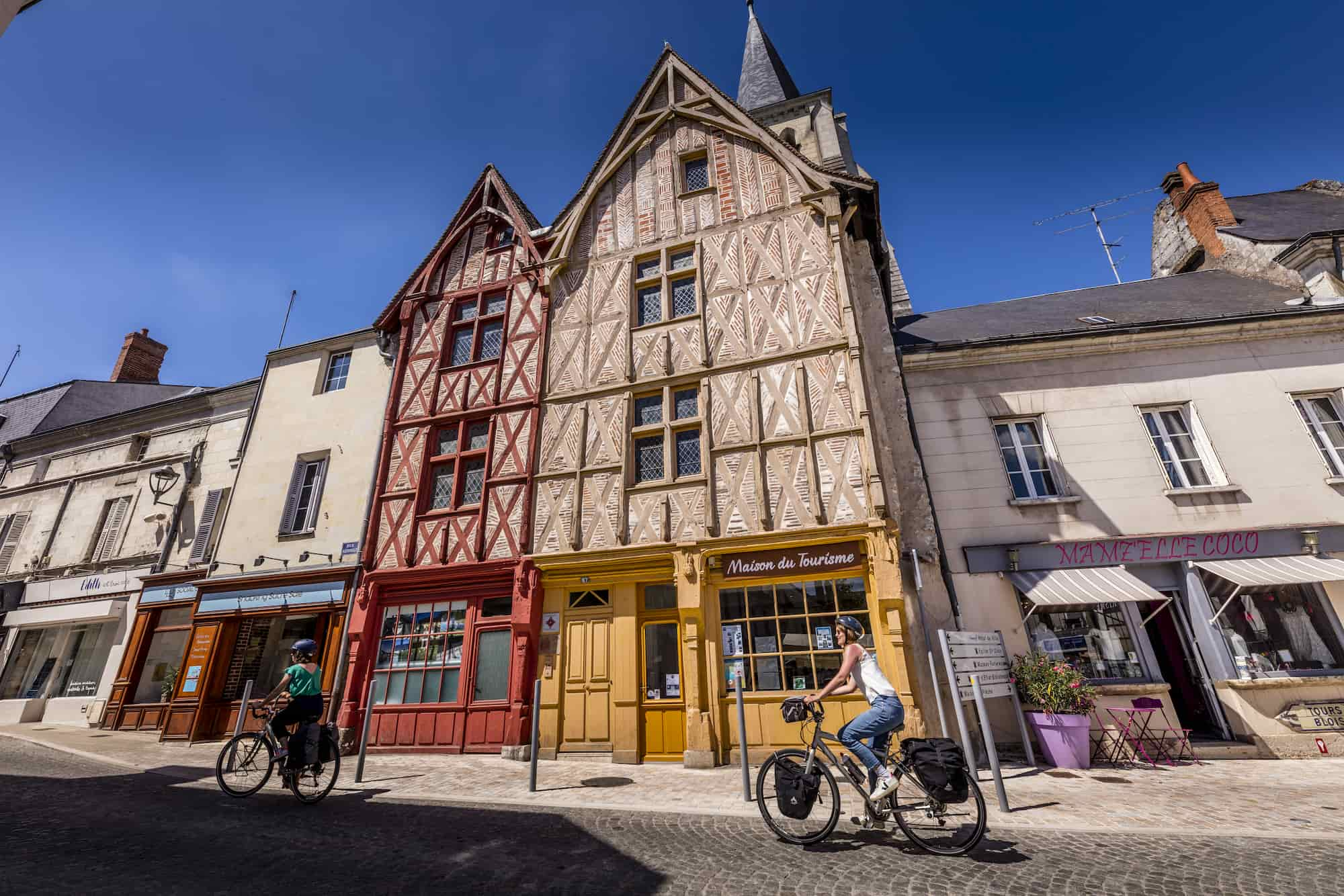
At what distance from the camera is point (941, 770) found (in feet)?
13.0

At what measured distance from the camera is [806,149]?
14086 millimetres

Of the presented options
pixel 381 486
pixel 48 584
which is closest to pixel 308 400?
pixel 381 486

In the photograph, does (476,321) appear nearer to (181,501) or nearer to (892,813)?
(181,501)

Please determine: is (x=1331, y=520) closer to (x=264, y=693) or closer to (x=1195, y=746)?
(x=1195, y=746)

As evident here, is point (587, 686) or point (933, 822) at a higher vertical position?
point (587, 686)

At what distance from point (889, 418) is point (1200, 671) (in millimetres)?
5761

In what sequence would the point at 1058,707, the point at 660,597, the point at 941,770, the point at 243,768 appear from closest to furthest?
the point at 941,770, the point at 243,768, the point at 1058,707, the point at 660,597

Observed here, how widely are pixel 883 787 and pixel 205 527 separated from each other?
15091 mm

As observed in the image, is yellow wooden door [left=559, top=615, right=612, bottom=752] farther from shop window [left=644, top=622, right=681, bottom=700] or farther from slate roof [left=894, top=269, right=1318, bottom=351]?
slate roof [left=894, top=269, right=1318, bottom=351]

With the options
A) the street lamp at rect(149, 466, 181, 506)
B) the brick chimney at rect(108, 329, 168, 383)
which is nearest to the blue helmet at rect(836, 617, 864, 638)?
the street lamp at rect(149, 466, 181, 506)

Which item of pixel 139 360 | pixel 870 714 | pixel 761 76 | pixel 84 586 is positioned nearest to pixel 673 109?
pixel 761 76

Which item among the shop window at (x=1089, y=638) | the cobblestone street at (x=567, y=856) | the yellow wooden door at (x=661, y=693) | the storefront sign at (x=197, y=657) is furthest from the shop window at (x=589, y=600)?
the storefront sign at (x=197, y=657)

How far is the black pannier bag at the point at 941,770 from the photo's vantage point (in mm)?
3953

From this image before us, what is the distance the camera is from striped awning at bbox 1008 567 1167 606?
7.92 m
